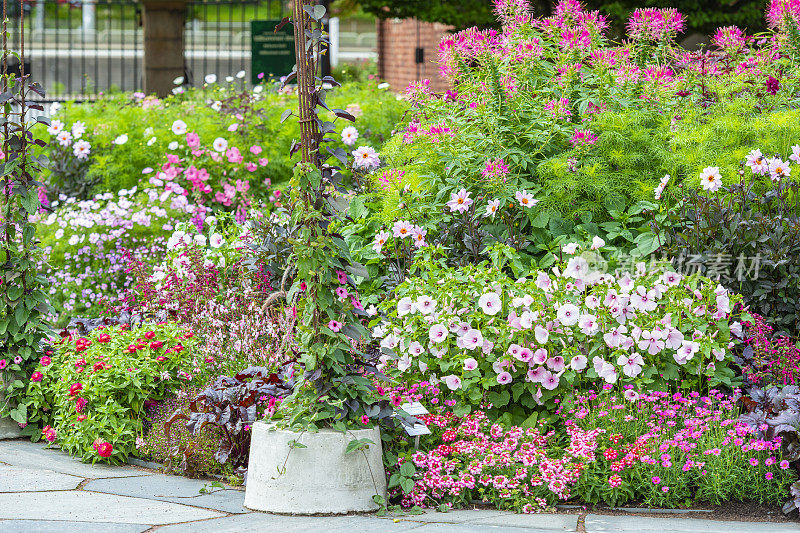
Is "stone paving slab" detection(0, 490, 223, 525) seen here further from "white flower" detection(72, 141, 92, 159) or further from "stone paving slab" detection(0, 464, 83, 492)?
"white flower" detection(72, 141, 92, 159)

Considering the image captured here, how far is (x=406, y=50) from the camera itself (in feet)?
58.9

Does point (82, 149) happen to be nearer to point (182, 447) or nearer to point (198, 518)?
point (182, 447)

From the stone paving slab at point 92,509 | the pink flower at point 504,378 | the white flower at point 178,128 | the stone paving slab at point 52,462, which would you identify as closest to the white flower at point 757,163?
the pink flower at point 504,378

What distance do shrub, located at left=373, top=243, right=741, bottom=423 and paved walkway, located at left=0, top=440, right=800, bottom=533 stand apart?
0.62 metres

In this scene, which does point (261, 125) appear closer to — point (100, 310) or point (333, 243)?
point (100, 310)

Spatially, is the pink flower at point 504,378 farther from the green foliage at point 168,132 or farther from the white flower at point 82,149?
the white flower at point 82,149

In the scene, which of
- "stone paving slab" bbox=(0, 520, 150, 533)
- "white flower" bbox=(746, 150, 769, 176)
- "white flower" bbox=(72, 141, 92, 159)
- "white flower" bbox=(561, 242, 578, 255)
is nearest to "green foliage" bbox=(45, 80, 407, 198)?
"white flower" bbox=(72, 141, 92, 159)

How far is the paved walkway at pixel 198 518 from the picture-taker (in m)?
3.08

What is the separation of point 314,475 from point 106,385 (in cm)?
129

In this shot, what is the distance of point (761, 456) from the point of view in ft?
11.4

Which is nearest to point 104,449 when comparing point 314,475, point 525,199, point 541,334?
point 314,475

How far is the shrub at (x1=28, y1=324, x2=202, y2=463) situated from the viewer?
160 inches

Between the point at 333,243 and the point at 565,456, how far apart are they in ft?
3.86

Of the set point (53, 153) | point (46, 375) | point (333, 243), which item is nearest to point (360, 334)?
point (333, 243)
